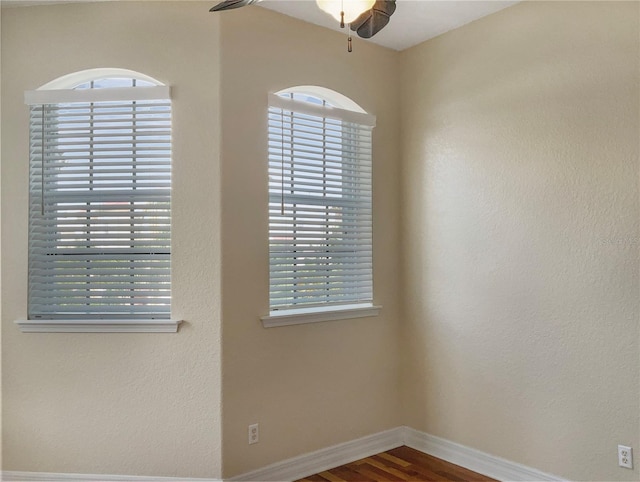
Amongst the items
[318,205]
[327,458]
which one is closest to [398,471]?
[327,458]

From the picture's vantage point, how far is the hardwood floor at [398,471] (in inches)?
117

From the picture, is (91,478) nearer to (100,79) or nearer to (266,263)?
(266,263)

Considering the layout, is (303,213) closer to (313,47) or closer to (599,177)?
(313,47)

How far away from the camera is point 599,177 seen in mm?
2539

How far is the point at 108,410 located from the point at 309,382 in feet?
3.80

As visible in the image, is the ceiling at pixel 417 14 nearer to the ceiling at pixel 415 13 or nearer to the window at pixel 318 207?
the ceiling at pixel 415 13

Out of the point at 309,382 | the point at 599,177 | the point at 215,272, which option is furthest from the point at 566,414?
the point at 215,272

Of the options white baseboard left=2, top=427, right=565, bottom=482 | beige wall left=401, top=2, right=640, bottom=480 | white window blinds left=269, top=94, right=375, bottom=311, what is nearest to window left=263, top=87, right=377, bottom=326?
white window blinds left=269, top=94, right=375, bottom=311

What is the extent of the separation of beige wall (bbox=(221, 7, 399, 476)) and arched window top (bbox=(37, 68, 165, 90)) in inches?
19.6

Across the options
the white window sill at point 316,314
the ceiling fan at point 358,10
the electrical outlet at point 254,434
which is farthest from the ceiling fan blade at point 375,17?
the electrical outlet at point 254,434

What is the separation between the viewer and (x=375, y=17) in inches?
70.2

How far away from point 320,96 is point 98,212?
1.58 m

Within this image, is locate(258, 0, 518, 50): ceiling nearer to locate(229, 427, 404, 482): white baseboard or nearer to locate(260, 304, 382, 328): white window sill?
locate(260, 304, 382, 328): white window sill

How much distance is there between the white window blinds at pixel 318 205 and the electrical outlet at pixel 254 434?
69cm
